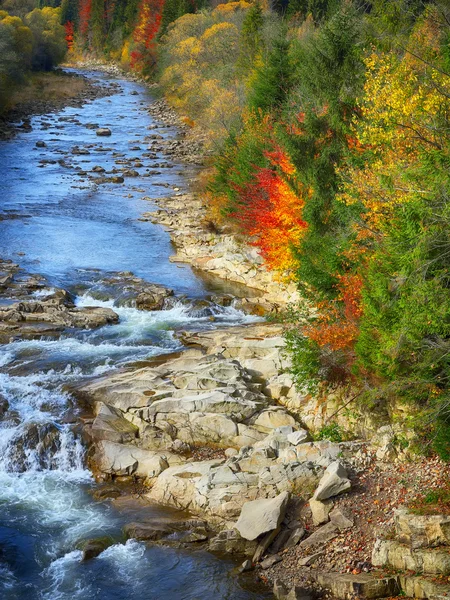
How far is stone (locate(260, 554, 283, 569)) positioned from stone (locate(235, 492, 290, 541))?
1.78 ft

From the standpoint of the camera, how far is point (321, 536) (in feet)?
49.5

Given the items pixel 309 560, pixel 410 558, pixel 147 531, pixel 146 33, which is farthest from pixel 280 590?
pixel 146 33

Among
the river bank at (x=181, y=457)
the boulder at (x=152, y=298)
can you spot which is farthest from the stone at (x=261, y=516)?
the boulder at (x=152, y=298)

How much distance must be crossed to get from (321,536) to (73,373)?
36.0 ft

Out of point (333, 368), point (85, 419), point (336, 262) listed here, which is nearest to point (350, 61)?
point (336, 262)

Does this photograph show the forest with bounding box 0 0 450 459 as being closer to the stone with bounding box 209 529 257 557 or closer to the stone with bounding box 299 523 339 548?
the stone with bounding box 299 523 339 548

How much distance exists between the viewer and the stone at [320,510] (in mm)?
15562

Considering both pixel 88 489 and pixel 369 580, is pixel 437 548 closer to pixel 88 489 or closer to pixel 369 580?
pixel 369 580

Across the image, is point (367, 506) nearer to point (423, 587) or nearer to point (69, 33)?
point (423, 587)

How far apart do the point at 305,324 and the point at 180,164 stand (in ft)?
117

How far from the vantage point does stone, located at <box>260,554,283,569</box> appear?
49.0 feet

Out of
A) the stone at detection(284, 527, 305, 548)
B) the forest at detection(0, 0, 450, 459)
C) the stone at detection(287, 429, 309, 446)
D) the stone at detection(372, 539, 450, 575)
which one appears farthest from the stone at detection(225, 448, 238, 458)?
the stone at detection(372, 539, 450, 575)

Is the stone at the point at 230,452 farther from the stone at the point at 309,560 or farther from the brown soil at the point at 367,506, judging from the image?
the stone at the point at 309,560

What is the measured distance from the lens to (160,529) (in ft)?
53.3
